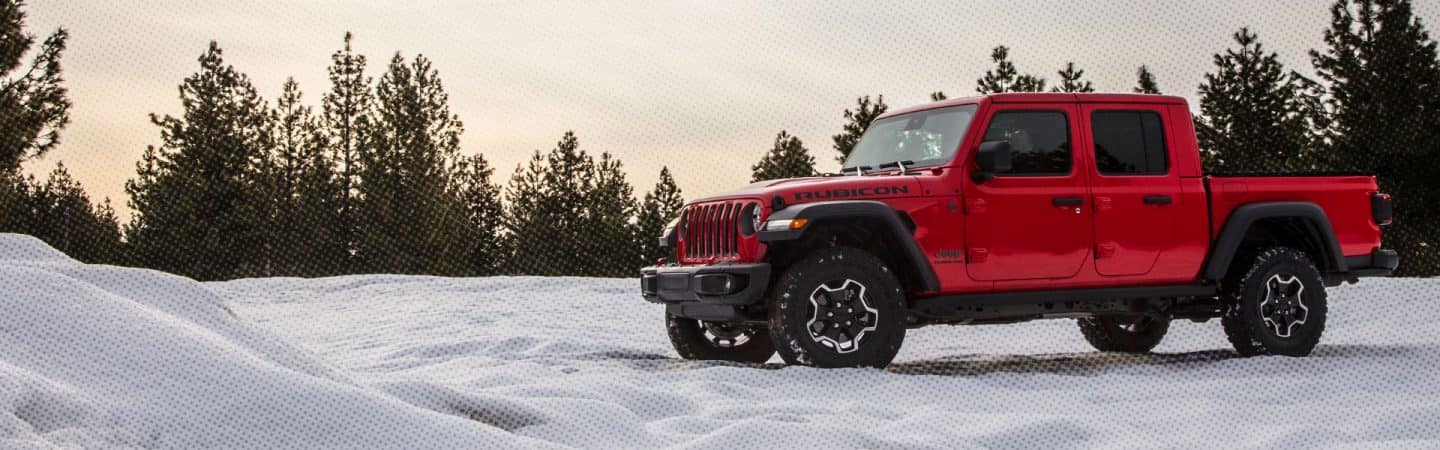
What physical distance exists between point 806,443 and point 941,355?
5.59m

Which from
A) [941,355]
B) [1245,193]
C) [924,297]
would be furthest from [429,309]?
[1245,193]

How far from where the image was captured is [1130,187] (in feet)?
29.2

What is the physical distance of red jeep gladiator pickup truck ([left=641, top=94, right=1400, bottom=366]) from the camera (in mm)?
7980

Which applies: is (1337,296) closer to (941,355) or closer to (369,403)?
(941,355)

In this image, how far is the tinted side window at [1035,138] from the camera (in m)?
8.64

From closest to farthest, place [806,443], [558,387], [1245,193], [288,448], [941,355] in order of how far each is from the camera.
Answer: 1. [288,448]
2. [806,443]
3. [558,387]
4. [1245,193]
5. [941,355]

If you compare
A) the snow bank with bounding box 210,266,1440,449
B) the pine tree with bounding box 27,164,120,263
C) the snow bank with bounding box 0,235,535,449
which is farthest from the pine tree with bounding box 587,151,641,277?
the snow bank with bounding box 0,235,535,449

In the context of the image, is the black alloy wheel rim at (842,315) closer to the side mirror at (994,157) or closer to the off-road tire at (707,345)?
the side mirror at (994,157)

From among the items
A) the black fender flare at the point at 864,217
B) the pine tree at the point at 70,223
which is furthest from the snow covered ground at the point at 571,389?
the pine tree at the point at 70,223

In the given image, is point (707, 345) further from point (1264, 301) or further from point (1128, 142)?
point (1264, 301)

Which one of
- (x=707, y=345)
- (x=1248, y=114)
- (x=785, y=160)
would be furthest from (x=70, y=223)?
(x=707, y=345)

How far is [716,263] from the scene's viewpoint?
27.7 ft

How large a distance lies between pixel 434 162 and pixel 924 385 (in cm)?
4536

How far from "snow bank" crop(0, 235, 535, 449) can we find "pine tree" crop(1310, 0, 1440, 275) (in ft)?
118
